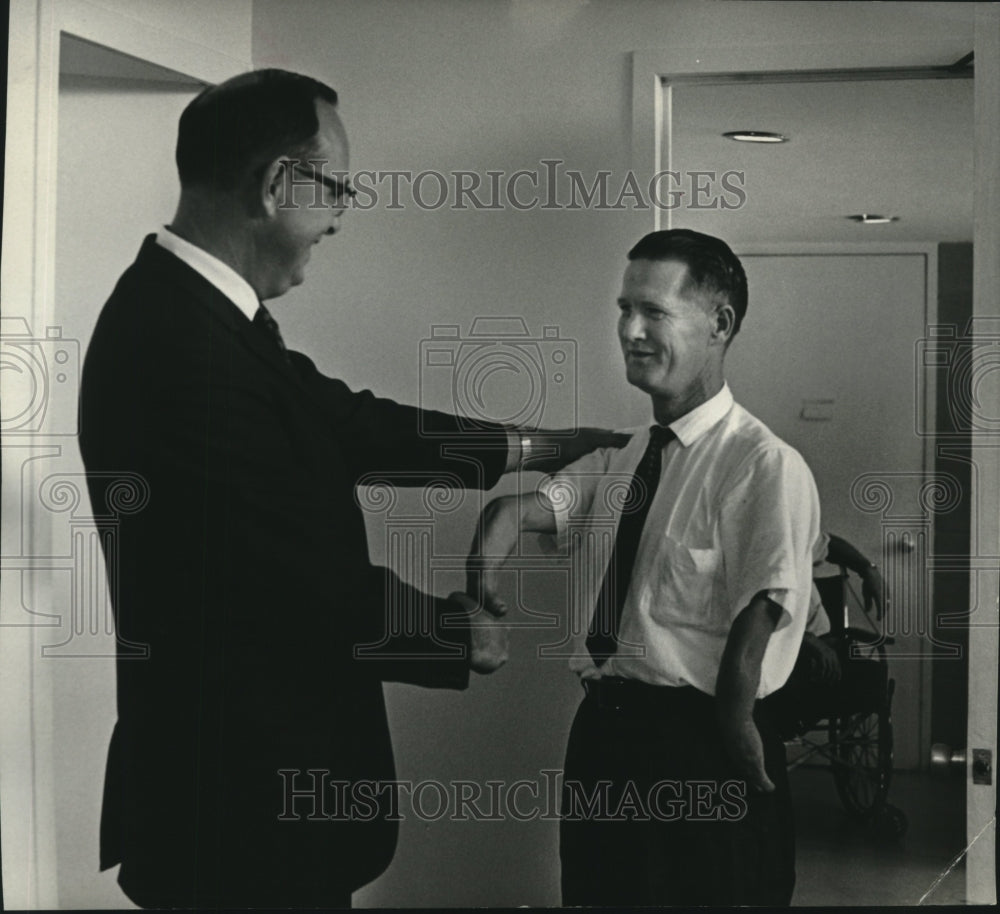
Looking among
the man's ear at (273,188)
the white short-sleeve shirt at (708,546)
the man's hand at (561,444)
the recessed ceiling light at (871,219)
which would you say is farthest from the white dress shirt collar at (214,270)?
the recessed ceiling light at (871,219)

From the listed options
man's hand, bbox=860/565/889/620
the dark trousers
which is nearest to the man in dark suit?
the dark trousers

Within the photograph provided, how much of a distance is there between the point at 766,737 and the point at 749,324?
61cm

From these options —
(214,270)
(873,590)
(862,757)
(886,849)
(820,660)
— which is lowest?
(886,849)

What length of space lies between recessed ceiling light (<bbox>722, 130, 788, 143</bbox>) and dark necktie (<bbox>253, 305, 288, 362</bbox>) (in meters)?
0.72

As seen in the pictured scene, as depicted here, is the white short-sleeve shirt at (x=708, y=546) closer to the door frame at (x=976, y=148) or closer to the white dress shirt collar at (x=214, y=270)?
the door frame at (x=976, y=148)

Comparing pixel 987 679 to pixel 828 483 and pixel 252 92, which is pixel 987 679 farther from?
pixel 252 92

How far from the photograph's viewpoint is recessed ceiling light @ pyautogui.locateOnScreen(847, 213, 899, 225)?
1.96 m

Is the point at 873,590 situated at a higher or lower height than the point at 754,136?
lower

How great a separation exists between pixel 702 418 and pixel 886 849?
0.71 m

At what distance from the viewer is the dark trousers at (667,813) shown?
199 centimetres

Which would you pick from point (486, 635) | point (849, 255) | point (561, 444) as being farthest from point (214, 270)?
point (849, 255)

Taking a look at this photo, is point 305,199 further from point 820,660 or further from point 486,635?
point 820,660

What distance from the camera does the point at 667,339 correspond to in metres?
1.98

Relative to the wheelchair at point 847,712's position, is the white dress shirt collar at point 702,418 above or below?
above
